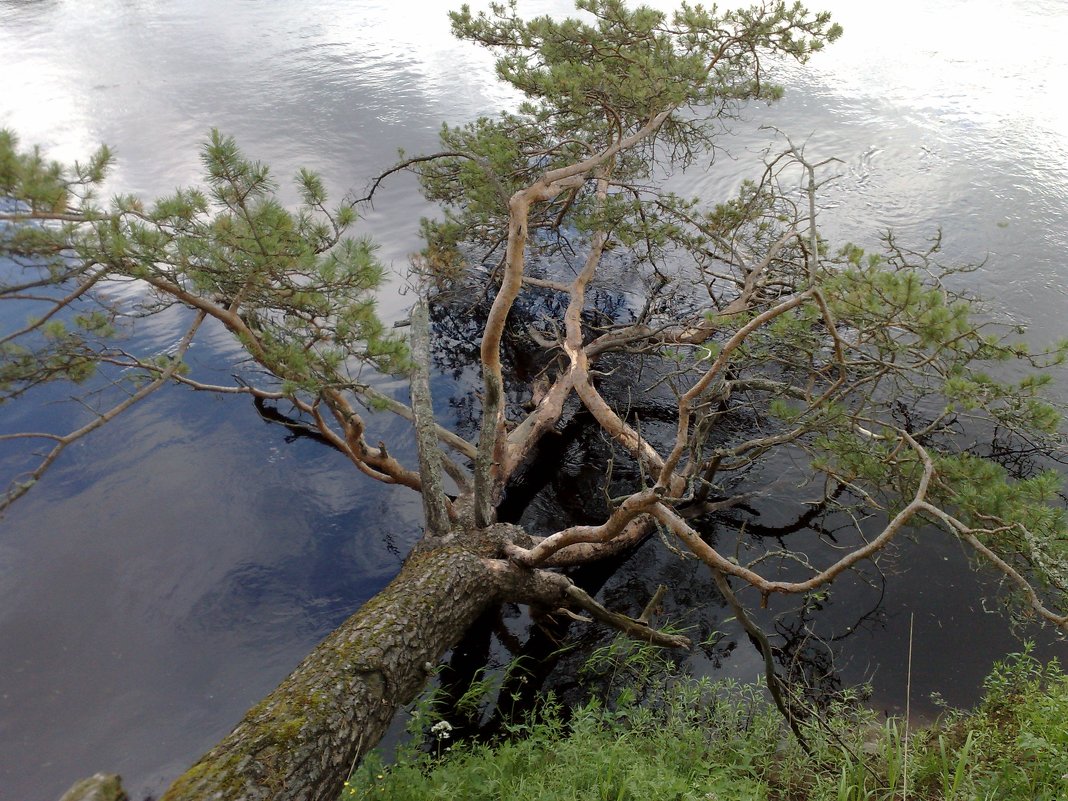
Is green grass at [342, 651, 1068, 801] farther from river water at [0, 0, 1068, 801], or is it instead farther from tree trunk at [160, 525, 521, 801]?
river water at [0, 0, 1068, 801]

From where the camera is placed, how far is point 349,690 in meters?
4.12

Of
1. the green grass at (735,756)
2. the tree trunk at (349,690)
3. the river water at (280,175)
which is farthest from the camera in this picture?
the river water at (280,175)

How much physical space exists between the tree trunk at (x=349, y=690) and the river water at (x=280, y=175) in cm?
157

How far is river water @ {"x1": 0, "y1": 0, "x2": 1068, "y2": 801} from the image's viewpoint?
18.9ft

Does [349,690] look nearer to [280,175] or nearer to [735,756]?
[735,756]

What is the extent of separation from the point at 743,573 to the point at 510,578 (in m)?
1.69

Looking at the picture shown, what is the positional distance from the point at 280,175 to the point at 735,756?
37.9 ft

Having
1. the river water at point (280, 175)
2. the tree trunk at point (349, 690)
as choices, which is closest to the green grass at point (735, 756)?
the tree trunk at point (349, 690)

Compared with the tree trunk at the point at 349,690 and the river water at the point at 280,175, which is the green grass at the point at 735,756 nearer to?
the tree trunk at the point at 349,690

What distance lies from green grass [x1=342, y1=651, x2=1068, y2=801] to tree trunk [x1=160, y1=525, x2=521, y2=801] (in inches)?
10.0

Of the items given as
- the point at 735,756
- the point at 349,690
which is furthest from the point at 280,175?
the point at 735,756

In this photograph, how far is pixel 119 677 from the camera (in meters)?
5.73

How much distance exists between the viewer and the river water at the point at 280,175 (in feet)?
18.9

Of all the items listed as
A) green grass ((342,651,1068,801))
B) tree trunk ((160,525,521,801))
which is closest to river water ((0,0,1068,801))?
green grass ((342,651,1068,801))
